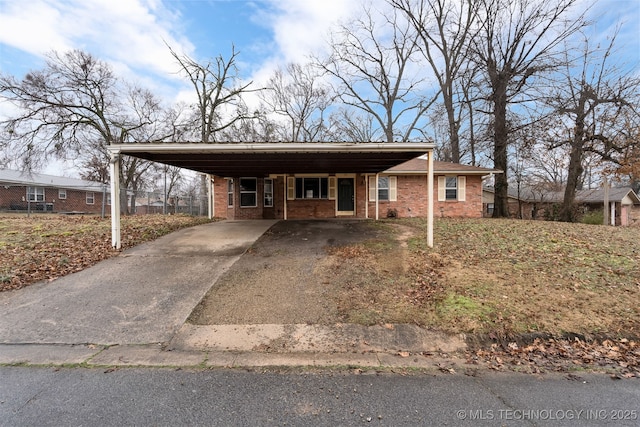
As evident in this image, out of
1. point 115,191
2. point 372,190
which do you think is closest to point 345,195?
point 372,190

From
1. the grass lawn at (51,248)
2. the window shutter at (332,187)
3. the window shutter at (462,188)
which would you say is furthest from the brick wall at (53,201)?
the window shutter at (462,188)

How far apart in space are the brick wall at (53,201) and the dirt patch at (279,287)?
25653 mm

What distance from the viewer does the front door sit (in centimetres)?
1527

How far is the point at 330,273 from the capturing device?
Result: 6.27m

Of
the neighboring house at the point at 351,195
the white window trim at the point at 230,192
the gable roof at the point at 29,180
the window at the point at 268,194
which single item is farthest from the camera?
the gable roof at the point at 29,180

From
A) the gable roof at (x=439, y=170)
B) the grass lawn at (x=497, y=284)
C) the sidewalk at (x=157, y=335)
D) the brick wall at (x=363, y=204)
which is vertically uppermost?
the gable roof at (x=439, y=170)

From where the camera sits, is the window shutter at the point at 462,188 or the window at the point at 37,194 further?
the window at the point at 37,194

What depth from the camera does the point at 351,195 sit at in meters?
15.4

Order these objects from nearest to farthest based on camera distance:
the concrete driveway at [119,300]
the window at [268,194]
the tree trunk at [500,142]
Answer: the concrete driveway at [119,300], the window at [268,194], the tree trunk at [500,142]

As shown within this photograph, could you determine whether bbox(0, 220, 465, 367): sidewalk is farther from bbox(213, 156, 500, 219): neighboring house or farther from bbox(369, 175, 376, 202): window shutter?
bbox(369, 175, 376, 202): window shutter

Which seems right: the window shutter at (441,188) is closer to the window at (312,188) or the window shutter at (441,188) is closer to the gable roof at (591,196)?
the window at (312,188)

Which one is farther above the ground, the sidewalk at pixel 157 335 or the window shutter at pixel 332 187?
the window shutter at pixel 332 187

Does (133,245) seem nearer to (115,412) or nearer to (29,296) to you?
(29,296)

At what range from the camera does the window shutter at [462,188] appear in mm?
15797
